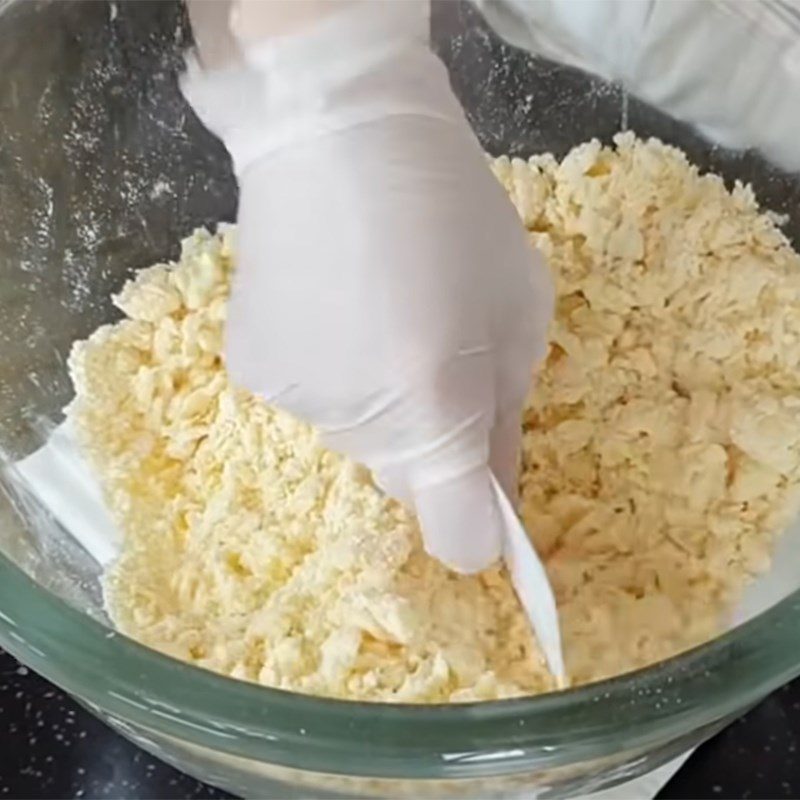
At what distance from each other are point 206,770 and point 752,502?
297 mm

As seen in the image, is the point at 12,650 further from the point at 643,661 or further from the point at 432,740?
the point at 643,661

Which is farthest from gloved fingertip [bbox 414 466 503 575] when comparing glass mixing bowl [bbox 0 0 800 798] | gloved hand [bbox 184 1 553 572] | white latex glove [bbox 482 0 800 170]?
white latex glove [bbox 482 0 800 170]

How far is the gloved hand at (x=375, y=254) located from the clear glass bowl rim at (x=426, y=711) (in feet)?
0.47

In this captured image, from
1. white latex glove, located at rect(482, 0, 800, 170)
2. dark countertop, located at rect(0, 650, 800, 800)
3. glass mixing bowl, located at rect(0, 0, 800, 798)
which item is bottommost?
dark countertop, located at rect(0, 650, 800, 800)

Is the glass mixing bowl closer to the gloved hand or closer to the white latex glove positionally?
the white latex glove

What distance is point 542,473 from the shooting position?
0.77 m

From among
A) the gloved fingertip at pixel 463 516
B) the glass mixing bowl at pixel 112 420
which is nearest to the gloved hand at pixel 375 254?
the gloved fingertip at pixel 463 516

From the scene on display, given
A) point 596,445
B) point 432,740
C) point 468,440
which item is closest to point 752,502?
point 596,445

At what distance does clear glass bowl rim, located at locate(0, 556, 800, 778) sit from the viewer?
1.70 ft

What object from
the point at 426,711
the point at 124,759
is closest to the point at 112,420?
the point at 124,759

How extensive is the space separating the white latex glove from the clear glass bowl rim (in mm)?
376

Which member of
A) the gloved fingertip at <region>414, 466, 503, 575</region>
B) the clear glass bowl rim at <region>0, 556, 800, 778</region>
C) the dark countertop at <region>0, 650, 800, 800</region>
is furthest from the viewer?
the dark countertop at <region>0, 650, 800, 800</region>

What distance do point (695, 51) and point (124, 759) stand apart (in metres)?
0.49

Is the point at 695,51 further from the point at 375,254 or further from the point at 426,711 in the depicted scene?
the point at 426,711
